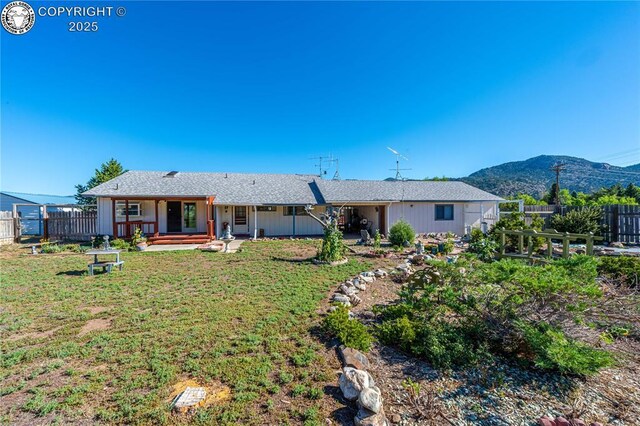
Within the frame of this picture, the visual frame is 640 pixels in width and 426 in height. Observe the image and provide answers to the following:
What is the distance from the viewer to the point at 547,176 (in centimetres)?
5694

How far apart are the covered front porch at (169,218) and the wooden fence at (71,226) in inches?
61.2

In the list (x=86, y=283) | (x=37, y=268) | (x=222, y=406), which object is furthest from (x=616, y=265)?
(x=37, y=268)

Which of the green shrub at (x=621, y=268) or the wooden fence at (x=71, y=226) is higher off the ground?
the wooden fence at (x=71, y=226)

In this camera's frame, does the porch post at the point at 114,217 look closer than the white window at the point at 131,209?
Yes

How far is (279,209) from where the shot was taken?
1819 centimetres

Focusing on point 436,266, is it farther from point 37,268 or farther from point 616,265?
point 37,268

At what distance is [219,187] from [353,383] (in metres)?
17.7

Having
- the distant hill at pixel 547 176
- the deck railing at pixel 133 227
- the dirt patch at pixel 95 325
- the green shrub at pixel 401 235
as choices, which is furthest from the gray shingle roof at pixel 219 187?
the distant hill at pixel 547 176

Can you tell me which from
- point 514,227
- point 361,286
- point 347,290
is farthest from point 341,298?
point 514,227

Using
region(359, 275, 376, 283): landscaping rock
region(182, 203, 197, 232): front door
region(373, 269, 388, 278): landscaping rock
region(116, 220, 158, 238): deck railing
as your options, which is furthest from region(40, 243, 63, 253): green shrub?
region(373, 269, 388, 278): landscaping rock

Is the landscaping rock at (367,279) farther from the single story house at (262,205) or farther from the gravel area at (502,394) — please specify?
the single story house at (262,205)

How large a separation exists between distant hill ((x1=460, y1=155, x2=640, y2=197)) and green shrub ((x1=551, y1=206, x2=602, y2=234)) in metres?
45.3

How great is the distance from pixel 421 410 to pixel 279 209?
631 inches

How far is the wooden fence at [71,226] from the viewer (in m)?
15.4
